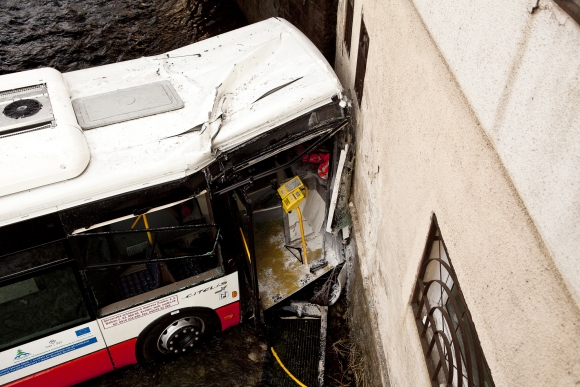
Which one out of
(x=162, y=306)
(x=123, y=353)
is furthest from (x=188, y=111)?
(x=123, y=353)

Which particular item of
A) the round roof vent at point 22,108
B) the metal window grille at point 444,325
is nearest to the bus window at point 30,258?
the round roof vent at point 22,108

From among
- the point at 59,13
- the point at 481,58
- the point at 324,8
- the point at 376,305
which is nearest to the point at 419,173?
the point at 481,58

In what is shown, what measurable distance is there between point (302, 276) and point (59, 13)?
9042 millimetres

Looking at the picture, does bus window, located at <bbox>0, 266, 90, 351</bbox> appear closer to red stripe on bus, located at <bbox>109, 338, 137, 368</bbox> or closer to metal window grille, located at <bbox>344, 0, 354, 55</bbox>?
red stripe on bus, located at <bbox>109, 338, 137, 368</bbox>

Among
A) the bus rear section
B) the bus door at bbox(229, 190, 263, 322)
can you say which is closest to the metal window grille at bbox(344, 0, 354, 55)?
the bus door at bbox(229, 190, 263, 322)

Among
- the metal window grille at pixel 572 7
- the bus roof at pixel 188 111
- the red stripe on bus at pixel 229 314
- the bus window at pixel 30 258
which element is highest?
the metal window grille at pixel 572 7

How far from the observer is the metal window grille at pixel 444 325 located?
264cm

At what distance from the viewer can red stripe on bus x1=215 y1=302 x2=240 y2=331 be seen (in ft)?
16.7

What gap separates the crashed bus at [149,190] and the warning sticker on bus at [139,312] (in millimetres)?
14

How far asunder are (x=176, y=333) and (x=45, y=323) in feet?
4.06

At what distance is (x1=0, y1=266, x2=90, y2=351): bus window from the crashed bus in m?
0.01

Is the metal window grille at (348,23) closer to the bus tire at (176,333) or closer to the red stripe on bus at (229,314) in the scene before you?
the red stripe on bus at (229,314)

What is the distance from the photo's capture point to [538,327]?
5.79 feet

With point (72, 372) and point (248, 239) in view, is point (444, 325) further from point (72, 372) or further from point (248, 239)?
point (72, 372)
